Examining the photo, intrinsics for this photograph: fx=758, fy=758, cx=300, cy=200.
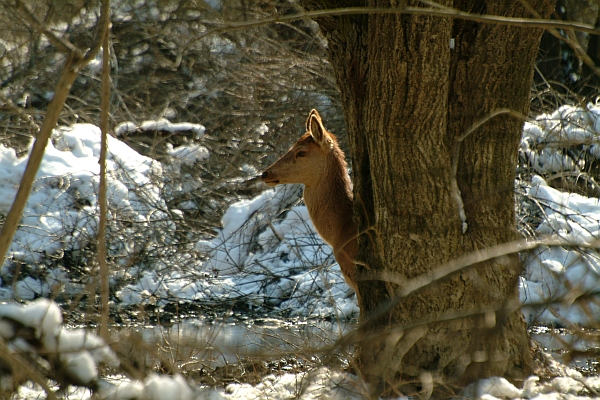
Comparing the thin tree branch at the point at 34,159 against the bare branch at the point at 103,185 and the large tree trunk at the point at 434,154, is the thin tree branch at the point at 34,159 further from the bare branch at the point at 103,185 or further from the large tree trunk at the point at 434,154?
the large tree trunk at the point at 434,154

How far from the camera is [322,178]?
251 inches

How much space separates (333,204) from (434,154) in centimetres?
171

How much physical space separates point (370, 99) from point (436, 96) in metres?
0.40

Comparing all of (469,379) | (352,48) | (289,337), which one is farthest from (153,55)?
(469,379)

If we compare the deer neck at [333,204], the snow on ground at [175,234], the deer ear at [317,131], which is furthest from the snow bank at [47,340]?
the snow on ground at [175,234]

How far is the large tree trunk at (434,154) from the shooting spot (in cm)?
446

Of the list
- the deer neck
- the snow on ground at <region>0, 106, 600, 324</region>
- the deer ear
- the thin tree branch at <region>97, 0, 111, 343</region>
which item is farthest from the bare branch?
the snow on ground at <region>0, 106, 600, 324</region>

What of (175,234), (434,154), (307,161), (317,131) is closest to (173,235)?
(175,234)

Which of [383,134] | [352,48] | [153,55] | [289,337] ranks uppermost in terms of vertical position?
[153,55]

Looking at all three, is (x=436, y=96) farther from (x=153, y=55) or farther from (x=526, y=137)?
(x=153, y=55)

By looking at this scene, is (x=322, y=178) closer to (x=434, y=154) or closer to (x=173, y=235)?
(x=434, y=154)

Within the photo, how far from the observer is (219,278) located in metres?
9.28

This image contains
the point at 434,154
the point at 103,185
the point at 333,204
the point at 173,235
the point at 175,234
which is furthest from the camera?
the point at 175,234

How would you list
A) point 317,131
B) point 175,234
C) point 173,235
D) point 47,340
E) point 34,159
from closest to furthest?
point 47,340 → point 34,159 → point 317,131 → point 173,235 → point 175,234
